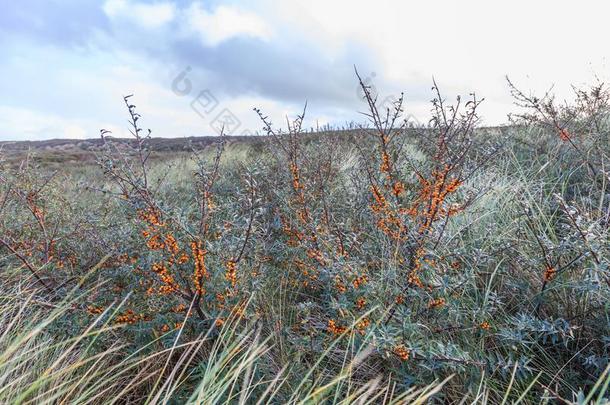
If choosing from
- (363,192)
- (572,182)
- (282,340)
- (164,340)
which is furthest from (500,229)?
(164,340)

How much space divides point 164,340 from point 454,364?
1256mm

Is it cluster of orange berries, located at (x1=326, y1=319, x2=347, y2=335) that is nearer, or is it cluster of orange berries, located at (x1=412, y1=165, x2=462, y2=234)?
cluster of orange berries, located at (x1=326, y1=319, x2=347, y2=335)

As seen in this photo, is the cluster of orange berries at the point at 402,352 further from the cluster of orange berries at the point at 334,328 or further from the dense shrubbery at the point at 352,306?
the cluster of orange berries at the point at 334,328

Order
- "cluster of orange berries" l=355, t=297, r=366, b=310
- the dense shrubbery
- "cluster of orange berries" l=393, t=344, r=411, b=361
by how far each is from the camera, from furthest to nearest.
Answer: "cluster of orange berries" l=355, t=297, r=366, b=310 < the dense shrubbery < "cluster of orange berries" l=393, t=344, r=411, b=361

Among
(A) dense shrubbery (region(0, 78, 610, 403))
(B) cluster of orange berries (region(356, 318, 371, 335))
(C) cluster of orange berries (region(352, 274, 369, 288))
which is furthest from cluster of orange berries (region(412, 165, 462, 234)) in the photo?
(B) cluster of orange berries (region(356, 318, 371, 335))

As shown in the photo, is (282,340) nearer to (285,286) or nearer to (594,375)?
(285,286)

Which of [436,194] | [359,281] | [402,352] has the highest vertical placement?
[436,194]

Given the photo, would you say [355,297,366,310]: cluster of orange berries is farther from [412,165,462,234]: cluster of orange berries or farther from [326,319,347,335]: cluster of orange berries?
[412,165,462,234]: cluster of orange berries

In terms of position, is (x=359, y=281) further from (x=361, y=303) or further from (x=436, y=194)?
(x=436, y=194)

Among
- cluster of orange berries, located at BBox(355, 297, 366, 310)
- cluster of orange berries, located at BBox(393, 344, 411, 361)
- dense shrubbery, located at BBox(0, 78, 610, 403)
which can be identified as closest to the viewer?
cluster of orange berries, located at BBox(393, 344, 411, 361)

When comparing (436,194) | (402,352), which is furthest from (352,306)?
(436,194)

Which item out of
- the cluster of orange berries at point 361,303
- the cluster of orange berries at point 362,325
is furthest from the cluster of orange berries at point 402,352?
the cluster of orange berries at point 361,303

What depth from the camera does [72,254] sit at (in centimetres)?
278

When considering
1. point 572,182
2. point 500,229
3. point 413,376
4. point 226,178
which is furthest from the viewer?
point 226,178
